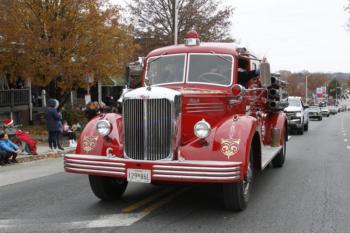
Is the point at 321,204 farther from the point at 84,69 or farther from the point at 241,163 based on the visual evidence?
the point at 84,69

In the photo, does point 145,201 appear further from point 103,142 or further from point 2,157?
point 2,157

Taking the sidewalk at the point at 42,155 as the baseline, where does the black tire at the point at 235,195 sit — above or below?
above

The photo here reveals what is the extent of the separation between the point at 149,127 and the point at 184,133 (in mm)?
552

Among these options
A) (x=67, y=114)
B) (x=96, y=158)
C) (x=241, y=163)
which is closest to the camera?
(x=241, y=163)

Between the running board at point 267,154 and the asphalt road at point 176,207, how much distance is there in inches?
20.3

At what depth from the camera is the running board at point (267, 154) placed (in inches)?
294

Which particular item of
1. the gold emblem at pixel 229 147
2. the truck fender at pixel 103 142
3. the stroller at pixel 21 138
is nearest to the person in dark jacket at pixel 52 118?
the stroller at pixel 21 138

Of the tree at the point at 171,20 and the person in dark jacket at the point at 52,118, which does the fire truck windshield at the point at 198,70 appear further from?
the tree at the point at 171,20

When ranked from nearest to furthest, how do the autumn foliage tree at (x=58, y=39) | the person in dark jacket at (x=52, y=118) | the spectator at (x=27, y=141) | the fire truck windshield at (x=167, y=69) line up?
the fire truck windshield at (x=167, y=69), the spectator at (x=27, y=141), the person in dark jacket at (x=52, y=118), the autumn foliage tree at (x=58, y=39)

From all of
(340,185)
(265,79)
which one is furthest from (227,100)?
(340,185)

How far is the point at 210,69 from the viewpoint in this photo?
24.3 ft

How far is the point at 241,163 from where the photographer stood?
559 cm

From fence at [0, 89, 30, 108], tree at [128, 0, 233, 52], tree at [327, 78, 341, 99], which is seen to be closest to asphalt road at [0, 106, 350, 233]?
fence at [0, 89, 30, 108]

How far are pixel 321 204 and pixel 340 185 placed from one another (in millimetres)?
1679
